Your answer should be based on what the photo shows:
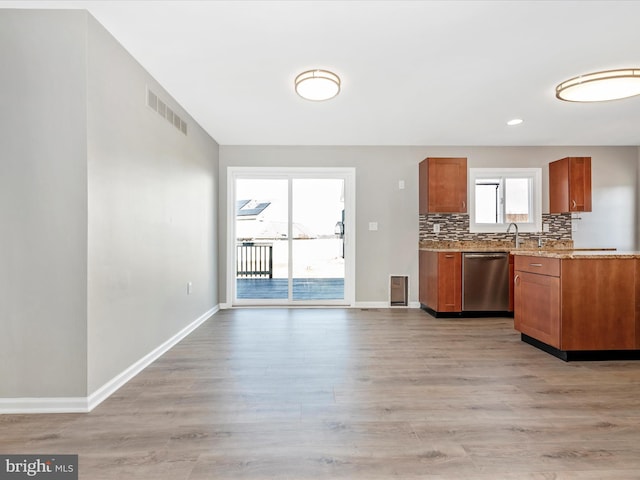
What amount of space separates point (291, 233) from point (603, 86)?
381cm

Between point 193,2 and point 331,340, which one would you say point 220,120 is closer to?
point 193,2

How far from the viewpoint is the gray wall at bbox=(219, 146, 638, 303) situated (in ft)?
16.4

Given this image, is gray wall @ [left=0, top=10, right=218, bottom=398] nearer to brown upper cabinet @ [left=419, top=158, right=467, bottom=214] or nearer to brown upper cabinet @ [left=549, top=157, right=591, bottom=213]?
brown upper cabinet @ [left=419, top=158, right=467, bottom=214]

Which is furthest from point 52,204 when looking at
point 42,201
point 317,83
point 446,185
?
point 446,185

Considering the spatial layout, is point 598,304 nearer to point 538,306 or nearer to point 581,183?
point 538,306

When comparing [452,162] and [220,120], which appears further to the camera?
[452,162]

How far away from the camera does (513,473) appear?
58.2 inches

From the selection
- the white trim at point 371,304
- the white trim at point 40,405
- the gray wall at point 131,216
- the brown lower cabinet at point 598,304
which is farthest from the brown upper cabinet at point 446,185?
the white trim at point 40,405

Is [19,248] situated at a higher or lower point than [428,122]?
lower

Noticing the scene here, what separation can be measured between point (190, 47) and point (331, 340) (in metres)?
2.83

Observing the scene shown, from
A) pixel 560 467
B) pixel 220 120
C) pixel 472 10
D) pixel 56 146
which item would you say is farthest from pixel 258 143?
pixel 560 467

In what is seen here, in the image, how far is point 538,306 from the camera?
3.09 metres

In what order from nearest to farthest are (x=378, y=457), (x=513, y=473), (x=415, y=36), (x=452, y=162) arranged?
(x=513, y=473) → (x=378, y=457) → (x=415, y=36) → (x=452, y=162)

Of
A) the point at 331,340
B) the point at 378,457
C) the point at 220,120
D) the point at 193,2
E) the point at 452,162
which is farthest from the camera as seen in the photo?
the point at 452,162
